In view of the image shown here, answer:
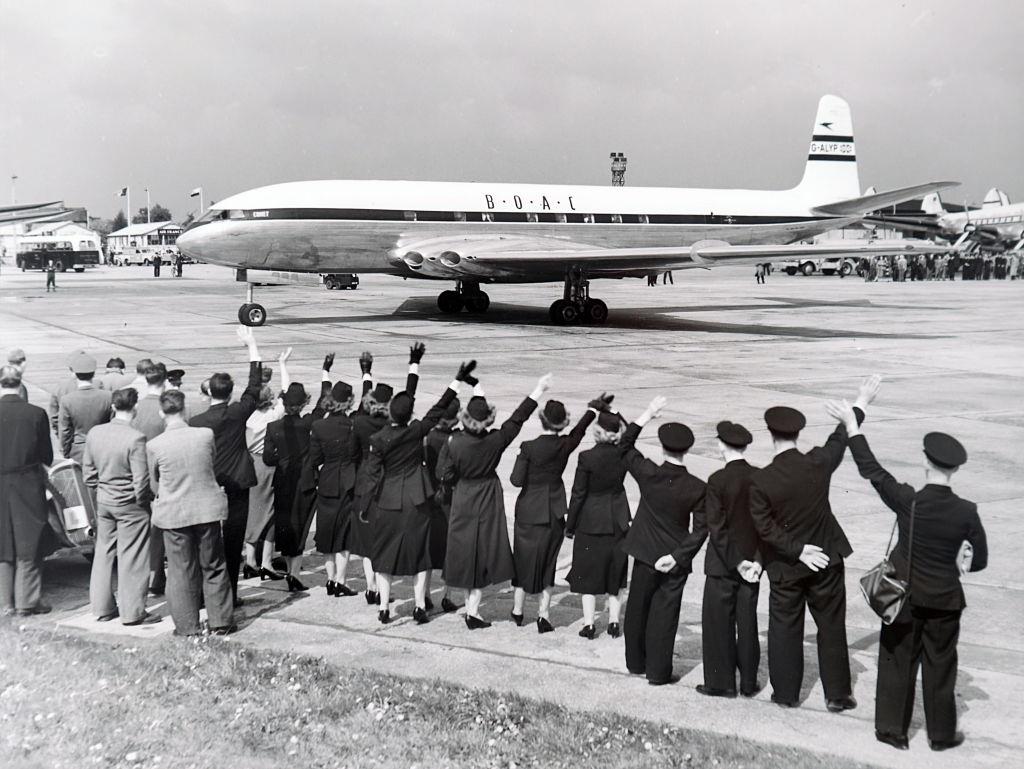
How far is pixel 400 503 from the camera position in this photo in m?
6.53

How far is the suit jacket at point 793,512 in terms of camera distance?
5035 millimetres

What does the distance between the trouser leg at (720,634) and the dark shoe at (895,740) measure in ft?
2.79

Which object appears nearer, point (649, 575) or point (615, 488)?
point (649, 575)

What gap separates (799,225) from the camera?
107ft

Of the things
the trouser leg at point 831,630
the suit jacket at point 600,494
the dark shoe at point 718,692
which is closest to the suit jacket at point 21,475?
the suit jacket at point 600,494

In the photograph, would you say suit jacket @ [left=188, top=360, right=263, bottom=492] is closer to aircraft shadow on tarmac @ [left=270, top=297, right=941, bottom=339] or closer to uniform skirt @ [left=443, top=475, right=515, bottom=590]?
uniform skirt @ [left=443, top=475, right=515, bottom=590]

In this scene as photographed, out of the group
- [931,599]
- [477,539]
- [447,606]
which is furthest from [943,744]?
[447,606]

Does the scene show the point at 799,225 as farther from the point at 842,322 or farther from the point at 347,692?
the point at 347,692

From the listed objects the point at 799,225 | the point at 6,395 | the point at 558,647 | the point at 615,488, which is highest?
the point at 799,225

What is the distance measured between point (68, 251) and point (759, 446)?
64.4m

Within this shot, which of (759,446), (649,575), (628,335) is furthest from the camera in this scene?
(628,335)

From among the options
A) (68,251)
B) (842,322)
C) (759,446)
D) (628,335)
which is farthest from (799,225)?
(68,251)

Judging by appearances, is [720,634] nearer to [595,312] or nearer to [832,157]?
[595,312]

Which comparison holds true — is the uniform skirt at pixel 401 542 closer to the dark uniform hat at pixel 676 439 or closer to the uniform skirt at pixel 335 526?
the uniform skirt at pixel 335 526
